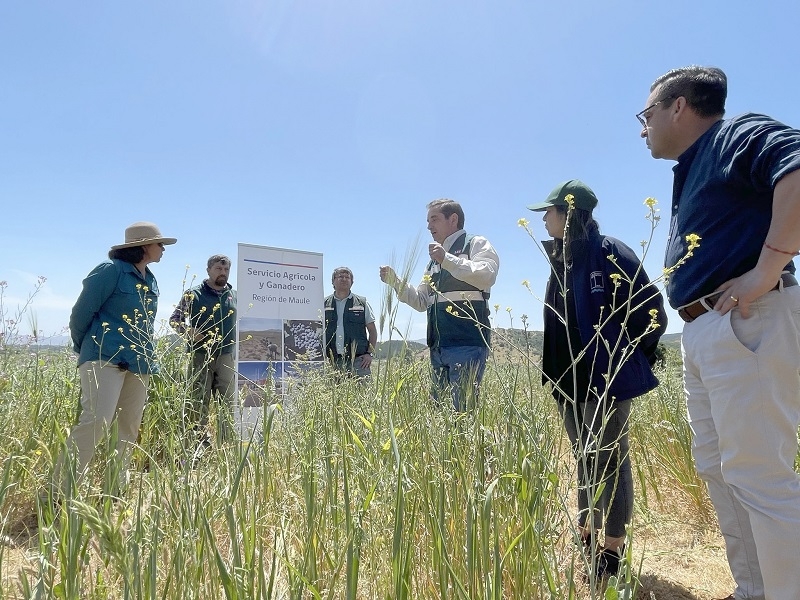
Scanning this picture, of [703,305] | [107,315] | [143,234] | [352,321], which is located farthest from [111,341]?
[703,305]

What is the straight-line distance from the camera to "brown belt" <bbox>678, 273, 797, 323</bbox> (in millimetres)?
1345

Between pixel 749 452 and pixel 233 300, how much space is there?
4181mm

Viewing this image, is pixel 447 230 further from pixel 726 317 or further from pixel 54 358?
pixel 54 358

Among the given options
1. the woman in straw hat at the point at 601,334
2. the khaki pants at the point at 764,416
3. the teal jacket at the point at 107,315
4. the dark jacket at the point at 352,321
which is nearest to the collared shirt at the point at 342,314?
the dark jacket at the point at 352,321

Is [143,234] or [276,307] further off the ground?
[143,234]

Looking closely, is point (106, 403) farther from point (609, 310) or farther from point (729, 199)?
point (729, 199)

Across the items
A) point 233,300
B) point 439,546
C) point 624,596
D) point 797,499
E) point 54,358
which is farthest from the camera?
point 233,300

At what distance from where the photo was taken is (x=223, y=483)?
4.31 feet

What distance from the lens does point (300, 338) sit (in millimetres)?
4188

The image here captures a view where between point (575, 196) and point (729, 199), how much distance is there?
1.85ft

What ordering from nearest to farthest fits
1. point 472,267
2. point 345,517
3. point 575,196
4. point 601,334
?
point 345,517
point 601,334
point 575,196
point 472,267

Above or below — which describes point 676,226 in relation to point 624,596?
above

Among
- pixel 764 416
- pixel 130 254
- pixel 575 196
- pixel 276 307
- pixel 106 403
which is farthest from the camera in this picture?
pixel 276 307

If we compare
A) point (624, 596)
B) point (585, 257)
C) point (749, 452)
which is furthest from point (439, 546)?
point (585, 257)
